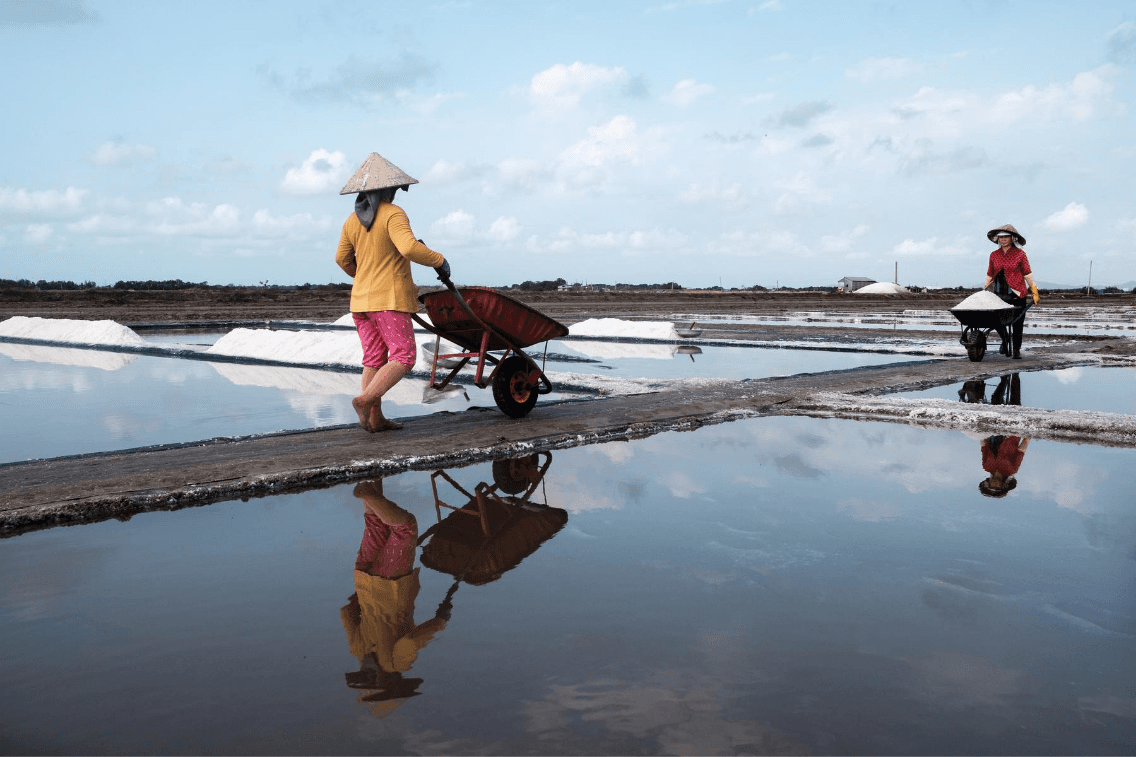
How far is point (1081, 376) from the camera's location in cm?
1103

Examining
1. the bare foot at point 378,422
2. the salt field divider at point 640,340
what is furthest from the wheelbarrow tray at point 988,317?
the bare foot at point 378,422

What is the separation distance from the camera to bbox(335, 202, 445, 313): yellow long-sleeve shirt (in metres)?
5.89

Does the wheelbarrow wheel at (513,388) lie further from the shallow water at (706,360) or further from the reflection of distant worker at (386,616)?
the shallow water at (706,360)

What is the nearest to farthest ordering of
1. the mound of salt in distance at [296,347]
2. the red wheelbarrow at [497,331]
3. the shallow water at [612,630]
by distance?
the shallow water at [612,630], the red wheelbarrow at [497,331], the mound of salt in distance at [296,347]

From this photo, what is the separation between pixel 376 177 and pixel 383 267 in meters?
0.59

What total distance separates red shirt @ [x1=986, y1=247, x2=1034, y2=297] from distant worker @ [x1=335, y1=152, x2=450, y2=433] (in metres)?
9.22

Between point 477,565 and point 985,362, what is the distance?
10.8 metres

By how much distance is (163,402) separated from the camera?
847 centimetres

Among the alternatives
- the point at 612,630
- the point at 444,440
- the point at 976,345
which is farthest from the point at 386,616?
the point at 976,345

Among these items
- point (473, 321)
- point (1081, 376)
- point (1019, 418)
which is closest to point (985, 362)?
point (1081, 376)

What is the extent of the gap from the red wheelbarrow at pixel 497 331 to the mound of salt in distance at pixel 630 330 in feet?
36.8

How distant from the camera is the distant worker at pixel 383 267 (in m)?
5.92

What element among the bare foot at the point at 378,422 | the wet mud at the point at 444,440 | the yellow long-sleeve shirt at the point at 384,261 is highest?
the yellow long-sleeve shirt at the point at 384,261

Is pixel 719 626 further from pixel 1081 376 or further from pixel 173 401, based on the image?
pixel 1081 376
